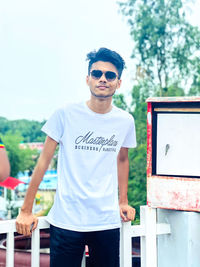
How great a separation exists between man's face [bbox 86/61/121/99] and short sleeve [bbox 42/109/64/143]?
0.72 ft

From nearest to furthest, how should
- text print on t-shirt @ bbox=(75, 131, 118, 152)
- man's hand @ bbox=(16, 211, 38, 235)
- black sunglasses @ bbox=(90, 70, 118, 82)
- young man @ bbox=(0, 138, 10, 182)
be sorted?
young man @ bbox=(0, 138, 10, 182) < man's hand @ bbox=(16, 211, 38, 235) < text print on t-shirt @ bbox=(75, 131, 118, 152) < black sunglasses @ bbox=(90, 70, 118, 82)

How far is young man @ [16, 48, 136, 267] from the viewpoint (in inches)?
81.7

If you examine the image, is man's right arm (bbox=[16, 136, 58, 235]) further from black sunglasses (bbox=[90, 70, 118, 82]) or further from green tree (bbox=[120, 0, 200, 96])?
green tree (bbox=[120, 0, 200, 96])

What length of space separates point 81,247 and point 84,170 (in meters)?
0.38

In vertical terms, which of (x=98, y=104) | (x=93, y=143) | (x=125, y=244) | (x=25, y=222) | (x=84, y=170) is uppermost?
(x=98, y=104)

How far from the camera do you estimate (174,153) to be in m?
2.25

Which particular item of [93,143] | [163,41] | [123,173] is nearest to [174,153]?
[123,173]

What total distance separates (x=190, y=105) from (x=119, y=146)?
0.42 metres

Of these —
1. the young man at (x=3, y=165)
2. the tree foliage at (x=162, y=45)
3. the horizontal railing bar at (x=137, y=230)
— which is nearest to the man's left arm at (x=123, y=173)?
the horizontal railing bar at (x=137, y=230)

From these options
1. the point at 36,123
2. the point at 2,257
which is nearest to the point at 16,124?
the point at 36,123

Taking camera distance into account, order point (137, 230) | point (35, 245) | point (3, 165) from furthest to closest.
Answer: point (137, 230) < point (35, 245) < point (3, 165)

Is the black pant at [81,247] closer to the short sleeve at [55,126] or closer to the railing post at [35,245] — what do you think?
the railing post at [35,245]

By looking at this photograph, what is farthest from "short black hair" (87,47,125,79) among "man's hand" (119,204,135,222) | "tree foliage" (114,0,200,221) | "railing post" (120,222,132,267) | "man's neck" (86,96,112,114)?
"tree foliage" (114,0,200,221)

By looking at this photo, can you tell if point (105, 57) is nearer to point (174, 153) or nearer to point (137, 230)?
point (174, 153)
